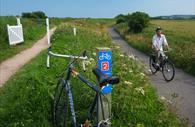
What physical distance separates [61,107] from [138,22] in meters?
52.8

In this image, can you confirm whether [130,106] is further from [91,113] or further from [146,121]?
[91,113]

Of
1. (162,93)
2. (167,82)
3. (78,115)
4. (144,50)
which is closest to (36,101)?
(78,115)

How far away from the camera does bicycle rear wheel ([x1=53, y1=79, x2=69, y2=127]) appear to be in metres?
5.99

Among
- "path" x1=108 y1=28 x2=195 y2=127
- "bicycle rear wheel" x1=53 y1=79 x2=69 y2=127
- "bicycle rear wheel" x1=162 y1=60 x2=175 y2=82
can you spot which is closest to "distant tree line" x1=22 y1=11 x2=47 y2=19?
"path" x1=108 y1=28 x2=195 y2=127

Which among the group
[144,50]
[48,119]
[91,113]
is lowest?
[144,50]

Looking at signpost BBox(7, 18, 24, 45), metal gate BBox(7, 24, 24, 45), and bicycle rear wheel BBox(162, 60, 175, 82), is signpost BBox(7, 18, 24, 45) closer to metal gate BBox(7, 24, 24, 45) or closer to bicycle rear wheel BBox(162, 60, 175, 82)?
metal gate BBox(7, 24, 24, 45)

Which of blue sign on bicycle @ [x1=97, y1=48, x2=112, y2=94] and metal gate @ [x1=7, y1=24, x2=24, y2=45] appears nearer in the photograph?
blue sign on bicycle @ [x1=97, y1=48, x2=112, y2=94]

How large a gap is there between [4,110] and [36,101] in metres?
0.62

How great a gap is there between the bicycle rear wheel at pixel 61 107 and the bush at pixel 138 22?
50.8 meters

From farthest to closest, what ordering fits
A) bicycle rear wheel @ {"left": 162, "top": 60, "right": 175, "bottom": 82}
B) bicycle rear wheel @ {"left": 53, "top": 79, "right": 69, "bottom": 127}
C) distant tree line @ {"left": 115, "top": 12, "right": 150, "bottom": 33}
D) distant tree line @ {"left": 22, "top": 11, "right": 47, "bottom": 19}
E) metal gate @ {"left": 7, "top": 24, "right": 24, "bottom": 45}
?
distant tree line @ {"left": 22, "top": 11, "right": 47, "bottom": 19} < distant tree line @ {"left": 115, "top": 12, "right": 150, "bottom": 33} < metal gate @ {"left": 7, "top": 24, "right": 24, "bottom": 45} < bicycle rear wheel @ {"left": 162, "top": 60, "right": 175, "bottom": 82} < bicycle rear wheel @ {"left": 53, "top": 79, "right": 69, "bottom": 127}

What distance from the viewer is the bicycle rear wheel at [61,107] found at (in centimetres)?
599

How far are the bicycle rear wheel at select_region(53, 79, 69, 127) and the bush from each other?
50782 mm

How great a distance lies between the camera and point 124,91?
780 cm

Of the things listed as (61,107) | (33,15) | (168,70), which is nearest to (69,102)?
(61,107)
